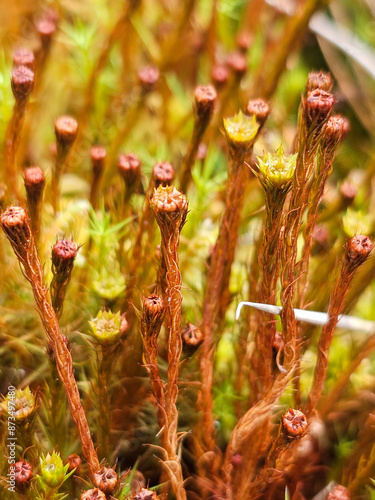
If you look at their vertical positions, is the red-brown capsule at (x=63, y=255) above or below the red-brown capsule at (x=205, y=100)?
below

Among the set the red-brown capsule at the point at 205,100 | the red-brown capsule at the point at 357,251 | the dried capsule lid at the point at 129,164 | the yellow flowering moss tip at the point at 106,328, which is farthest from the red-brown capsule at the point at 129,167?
the red-brown capsule at the point at 357,251

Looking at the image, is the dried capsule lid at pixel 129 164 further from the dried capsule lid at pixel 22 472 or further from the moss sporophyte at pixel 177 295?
the dried capsule lid at pixel 22 472

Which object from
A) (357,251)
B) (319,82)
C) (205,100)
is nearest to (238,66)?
(205,100)

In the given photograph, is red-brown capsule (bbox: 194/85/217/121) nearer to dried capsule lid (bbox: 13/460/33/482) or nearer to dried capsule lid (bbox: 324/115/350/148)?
dried capsule lid (bbox: 324/115/350/148)

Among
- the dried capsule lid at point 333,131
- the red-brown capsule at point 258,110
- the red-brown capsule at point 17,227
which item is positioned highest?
the dried capsule lid at point 333,131

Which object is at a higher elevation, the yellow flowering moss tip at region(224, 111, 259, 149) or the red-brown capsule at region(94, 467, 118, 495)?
the yellow flowering moss tip at region(224, 111, 259, 149)

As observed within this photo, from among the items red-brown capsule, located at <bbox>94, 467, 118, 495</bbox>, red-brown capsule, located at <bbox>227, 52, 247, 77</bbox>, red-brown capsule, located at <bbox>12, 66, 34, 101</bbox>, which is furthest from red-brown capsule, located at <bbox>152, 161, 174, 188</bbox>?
red-brown capsule, located at <bbox>227, 52, 247, 77</bbox>

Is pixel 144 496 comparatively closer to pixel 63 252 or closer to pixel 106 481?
pixel 106 481
